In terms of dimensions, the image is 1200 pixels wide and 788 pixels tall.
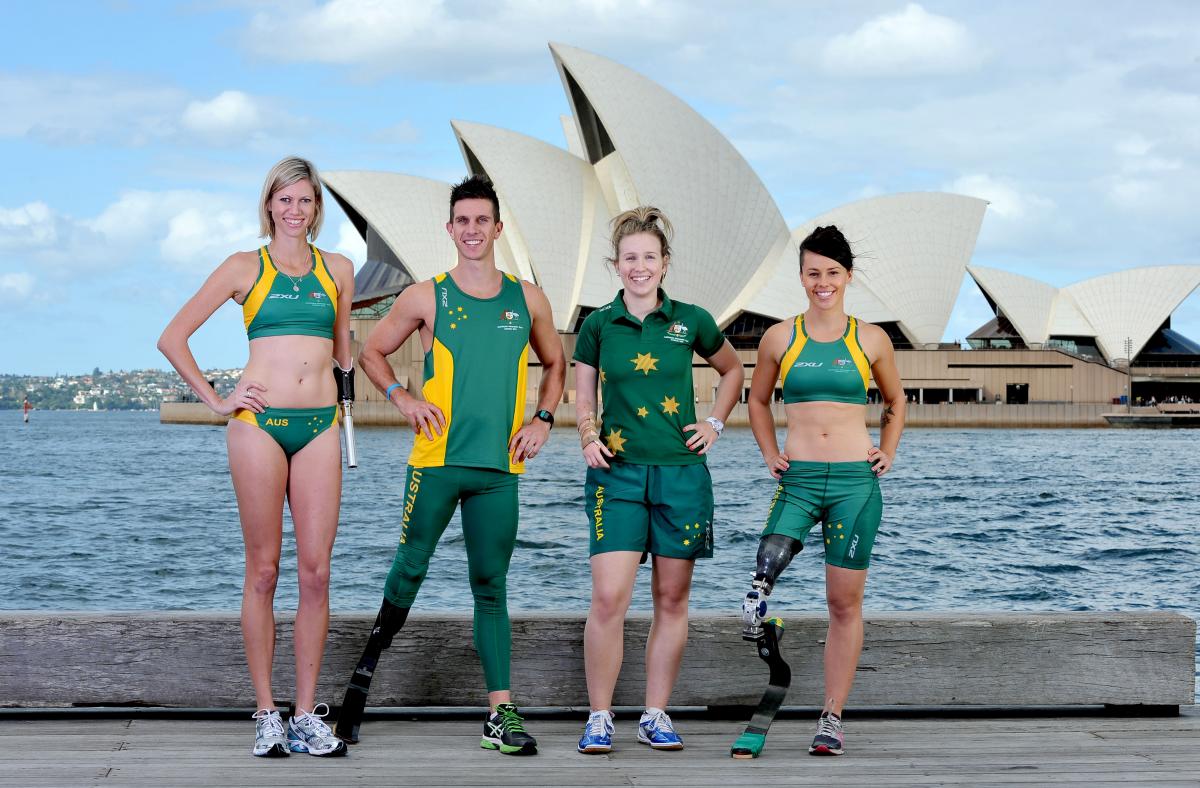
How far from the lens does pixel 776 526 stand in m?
3.39

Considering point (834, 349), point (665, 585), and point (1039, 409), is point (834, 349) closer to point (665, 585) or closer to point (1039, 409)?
point (665, 585)

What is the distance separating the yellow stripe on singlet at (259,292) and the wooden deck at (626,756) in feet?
3.82

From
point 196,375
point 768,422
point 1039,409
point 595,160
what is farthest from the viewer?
point 1039,409

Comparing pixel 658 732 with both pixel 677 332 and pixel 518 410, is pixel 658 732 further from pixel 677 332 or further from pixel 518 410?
pixel 677 332

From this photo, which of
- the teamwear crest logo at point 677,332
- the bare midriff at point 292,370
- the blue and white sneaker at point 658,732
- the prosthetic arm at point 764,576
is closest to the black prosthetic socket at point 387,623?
the bare midriff at point 292,370

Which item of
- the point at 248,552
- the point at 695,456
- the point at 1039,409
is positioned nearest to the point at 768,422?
the point at 695,456

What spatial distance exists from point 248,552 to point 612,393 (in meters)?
1.09

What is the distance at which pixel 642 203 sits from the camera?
41.3 meters

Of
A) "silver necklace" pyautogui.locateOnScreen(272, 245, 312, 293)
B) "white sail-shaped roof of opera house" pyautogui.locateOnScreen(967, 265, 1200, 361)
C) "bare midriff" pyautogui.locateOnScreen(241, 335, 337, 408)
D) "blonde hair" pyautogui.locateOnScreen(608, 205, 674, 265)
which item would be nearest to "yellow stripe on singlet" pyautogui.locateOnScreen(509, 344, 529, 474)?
"blonde hair" pyautogui.locateOnScreen(608, 205, 674, 265)

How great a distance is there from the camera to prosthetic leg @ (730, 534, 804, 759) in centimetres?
322

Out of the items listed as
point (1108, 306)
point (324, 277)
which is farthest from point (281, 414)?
point (1108, 306)

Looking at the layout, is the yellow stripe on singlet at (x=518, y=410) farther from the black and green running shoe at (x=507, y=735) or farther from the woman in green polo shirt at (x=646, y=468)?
the black and green running shoe at (x=507, y=735)

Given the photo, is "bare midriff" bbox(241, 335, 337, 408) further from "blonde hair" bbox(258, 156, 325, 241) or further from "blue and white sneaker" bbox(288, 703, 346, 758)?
"blue and white sneaker" bbox(288, 703, 346, 758)

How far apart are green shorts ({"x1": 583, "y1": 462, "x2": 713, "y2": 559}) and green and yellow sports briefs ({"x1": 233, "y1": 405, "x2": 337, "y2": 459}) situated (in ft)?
2.57
